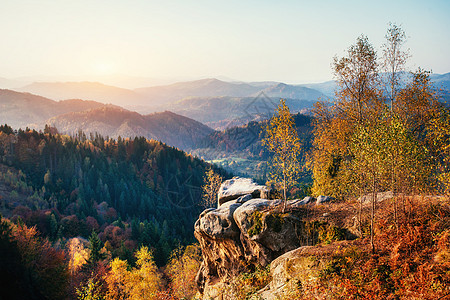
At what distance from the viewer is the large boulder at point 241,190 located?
3541 cm

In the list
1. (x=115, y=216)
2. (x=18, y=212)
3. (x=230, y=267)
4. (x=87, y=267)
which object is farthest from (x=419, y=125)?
(x=115, y=216)

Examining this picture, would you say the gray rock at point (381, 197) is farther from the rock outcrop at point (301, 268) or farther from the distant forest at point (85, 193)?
the distant forest at point (85, 193)

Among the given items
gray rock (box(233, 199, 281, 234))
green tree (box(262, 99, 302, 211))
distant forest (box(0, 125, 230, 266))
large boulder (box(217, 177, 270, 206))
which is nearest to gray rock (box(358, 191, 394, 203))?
green tree (box(262, 99, 302, 211))

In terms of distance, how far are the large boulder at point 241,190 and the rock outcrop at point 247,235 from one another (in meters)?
0.19

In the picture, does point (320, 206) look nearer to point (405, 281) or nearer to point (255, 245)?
point (255, 245)

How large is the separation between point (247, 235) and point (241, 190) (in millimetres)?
10253

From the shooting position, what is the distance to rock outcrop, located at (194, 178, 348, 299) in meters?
26.2

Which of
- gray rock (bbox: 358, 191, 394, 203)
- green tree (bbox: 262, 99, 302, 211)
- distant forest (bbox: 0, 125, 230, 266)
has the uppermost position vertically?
green tree (bbox: 262, 99, 302, 211)

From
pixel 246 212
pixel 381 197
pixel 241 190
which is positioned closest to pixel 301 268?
pixel 246 212

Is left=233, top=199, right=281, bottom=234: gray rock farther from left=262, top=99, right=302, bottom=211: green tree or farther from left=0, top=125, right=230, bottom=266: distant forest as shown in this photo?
left=0, top=125, right=230, bottom=266: distant forest

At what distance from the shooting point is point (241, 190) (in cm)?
3756

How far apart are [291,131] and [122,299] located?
40703 millimetres

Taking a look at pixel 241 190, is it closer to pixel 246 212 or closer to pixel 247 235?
pixel 246 212

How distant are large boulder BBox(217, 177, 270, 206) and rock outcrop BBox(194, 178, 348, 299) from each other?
7.5 inches
